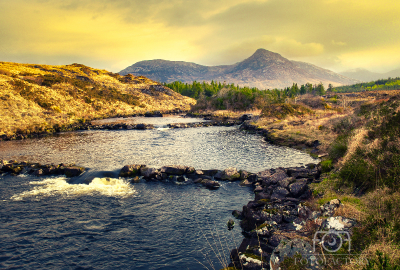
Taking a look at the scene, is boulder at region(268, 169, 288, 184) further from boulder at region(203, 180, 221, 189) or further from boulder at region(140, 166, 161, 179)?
boulder at region(140, 166, 161, 179)

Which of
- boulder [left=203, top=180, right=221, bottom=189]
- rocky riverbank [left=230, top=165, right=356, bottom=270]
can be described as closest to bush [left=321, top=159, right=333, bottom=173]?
rocky riverbank [left=230, top=165, right=356, bottom=270]

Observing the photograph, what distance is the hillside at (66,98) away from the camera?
6003 cm

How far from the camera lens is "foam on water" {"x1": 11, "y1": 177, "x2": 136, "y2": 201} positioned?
755 inches

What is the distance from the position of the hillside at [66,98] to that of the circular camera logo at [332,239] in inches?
2265

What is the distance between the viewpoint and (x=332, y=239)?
866 centimetres

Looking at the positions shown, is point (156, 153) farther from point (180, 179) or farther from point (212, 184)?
point (212, 184)

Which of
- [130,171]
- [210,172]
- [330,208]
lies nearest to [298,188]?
[330,208]

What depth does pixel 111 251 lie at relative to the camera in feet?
39.2

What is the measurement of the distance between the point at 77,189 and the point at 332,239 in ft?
65.7

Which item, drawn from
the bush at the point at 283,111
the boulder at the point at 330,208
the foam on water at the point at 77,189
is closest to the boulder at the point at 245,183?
the foam on water at the point at 77,189

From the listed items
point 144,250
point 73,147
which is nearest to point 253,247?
point 144,250

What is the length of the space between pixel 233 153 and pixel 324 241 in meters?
25.6

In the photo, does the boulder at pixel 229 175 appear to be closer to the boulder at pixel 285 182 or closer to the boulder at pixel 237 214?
the boulder at pixel 285 182

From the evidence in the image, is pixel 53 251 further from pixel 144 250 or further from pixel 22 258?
pixel 144 250
